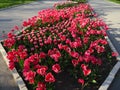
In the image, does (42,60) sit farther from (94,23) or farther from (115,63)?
(94,23)

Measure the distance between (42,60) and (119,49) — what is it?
3.81 metres

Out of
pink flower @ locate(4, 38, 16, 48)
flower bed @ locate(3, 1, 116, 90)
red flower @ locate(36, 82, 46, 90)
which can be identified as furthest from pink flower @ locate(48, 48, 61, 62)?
pink flower @ locate(4, 38, 16, 48)

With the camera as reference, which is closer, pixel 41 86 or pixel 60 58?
pixel 41 86

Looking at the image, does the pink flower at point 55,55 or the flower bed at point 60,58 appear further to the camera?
the pink flower at point 55,55

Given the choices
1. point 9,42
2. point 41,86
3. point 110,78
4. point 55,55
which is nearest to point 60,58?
point 55,55

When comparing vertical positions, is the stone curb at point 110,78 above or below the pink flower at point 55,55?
below

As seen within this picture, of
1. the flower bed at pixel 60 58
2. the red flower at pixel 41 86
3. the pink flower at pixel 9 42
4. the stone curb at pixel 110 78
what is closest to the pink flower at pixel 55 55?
the flower bed at pixel 60 58

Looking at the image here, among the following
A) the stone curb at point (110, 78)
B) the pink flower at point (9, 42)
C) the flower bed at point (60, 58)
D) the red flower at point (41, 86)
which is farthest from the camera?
the pink flower at point (9, 42)

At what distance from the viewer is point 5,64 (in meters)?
7.57

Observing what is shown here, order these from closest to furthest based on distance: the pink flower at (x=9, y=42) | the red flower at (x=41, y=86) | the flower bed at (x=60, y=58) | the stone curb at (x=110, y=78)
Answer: the red flower at (x=41, y=86)
the flower bed at (x=60, y=58)
the stone curb at (x=110, y=78)
the pink flower at (x=9, y=42)

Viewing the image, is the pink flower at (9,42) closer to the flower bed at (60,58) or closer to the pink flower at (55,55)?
the flower bed at (60,58)

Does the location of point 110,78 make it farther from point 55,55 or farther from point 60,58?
point 55,55

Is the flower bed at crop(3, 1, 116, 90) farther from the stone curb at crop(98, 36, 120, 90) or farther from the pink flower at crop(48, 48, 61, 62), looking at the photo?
the stone curb at crop(98, 36, 120, 90)

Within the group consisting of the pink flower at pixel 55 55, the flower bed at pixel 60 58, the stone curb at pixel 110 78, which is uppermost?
the pink flower at pixel 55 55
